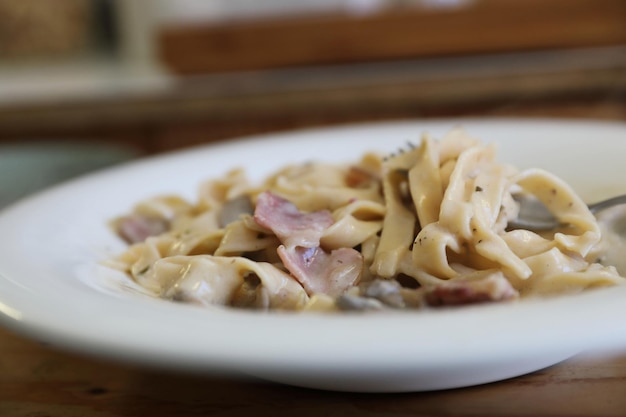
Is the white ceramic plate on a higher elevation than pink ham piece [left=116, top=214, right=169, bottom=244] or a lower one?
lower

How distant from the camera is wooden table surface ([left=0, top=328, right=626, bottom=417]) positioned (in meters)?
0.97

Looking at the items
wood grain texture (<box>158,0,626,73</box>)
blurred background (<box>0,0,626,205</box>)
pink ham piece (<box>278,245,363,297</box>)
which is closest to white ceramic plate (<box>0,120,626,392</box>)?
pink ham piece (<box>278,245,363,297</box>)

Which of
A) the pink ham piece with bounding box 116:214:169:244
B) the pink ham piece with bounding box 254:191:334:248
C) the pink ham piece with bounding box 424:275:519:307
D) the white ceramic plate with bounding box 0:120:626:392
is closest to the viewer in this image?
the white ceramic plate with bounding box 0:120:626:392

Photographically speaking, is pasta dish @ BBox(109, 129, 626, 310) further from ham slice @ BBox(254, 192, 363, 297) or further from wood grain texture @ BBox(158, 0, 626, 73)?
wood grain texture @ BBox(158, 0, 626, 73)

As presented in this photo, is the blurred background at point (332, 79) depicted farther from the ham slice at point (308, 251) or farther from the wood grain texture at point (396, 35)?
the ham slice at point (308, 251)

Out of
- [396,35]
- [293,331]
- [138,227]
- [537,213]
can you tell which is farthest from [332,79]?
[293,331]

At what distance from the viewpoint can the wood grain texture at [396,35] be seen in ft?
11.3

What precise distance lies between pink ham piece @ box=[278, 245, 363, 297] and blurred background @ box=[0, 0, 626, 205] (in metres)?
1.71

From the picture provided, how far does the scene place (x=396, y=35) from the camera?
349 centimetres

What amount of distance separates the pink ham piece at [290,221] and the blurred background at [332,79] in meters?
1.59

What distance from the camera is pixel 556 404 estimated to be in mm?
962

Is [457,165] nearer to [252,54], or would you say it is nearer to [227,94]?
[227,94]

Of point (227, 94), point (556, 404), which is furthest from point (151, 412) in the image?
point (227, 94)

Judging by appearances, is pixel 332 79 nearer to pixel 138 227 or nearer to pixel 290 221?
pixel 138 227
